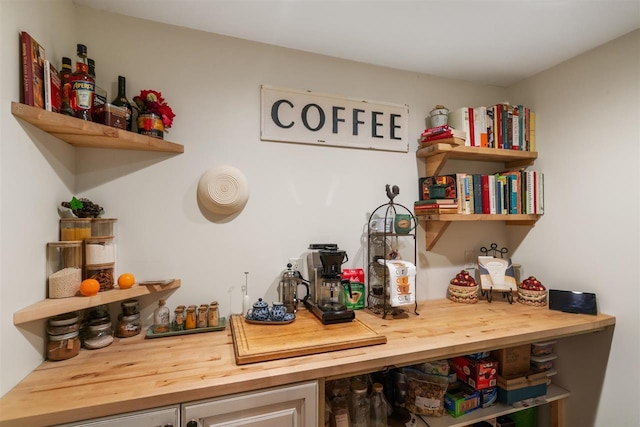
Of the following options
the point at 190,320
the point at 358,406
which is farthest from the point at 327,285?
the point at 190,320

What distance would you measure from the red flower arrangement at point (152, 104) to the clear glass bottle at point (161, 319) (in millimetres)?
895

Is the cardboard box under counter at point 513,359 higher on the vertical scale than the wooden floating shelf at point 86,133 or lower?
lower

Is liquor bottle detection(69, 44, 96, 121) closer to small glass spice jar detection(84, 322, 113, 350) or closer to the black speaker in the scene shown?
small glass spice jar detection(84, 322, 113, 350)

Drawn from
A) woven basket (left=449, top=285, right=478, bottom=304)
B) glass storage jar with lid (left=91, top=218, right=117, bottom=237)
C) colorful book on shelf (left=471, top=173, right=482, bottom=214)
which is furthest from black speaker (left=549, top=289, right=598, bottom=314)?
glass storage jar with lid (left=91, top=218, right=117, bottom=237)

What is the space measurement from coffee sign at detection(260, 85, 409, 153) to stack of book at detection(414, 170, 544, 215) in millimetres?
385

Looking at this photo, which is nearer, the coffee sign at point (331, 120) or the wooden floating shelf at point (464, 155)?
the coffee sign at point (331, 120)

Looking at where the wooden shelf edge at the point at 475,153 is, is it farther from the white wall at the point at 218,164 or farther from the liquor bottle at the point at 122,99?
the liquor bottle at the point at 122,99

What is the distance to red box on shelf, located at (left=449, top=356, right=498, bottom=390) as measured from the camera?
5.05 ft

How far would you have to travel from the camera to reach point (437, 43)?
5.20 feet

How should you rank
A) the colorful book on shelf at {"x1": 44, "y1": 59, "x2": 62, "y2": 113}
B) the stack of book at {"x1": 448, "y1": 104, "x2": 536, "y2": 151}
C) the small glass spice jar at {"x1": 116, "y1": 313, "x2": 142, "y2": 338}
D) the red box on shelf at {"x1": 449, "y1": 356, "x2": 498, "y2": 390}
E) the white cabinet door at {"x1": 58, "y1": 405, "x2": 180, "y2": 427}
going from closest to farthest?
the white cabinet door at {"x1": 58, "y1": 405, "x2": 180, "y2": 427} < the colorful book on shelf at {"x1": 44, "y1": 59, "x2": 62, "y2": 113} < the small glass spice jar at {"x1": 116, "y1": 313, "x2": 142, "y2": 338} < the red box on shelf at {"x1": 449, "y1": 356, "x2": 498, "y2": 390} < the stack of book at {"x1": 448, "y1": 104, "x2": 536, "y2": 151}

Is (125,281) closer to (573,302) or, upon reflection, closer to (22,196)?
(22,196)

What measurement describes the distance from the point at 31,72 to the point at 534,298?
2635mm

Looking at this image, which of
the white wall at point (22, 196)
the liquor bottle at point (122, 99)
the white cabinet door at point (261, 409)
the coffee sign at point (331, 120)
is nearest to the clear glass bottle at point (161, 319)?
the white wall at point (22, 196)

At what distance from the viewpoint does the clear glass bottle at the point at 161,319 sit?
132 centimetres
